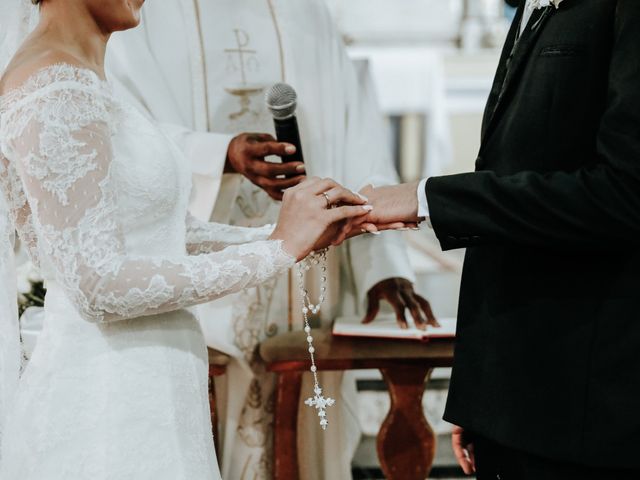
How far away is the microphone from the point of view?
215cm

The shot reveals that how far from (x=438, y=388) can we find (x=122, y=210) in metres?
3.08

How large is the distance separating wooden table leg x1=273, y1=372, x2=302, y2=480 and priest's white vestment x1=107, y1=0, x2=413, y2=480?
25 centimetres

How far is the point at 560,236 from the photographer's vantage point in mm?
1507

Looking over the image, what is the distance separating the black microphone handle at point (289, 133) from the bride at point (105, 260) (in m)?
0.45

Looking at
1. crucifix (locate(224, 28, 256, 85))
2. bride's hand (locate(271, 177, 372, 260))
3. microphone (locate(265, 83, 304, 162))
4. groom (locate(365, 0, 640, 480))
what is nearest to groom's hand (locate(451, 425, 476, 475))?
groom (locate(365, 0, 640, 480))

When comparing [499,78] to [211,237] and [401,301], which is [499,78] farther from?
[401,301]

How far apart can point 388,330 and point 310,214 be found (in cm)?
101

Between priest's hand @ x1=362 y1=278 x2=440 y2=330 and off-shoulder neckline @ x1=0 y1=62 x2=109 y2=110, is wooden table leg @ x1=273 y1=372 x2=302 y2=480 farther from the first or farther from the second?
off-shoulder neckline @ x1=0 y1=62 x2=109 y2=110

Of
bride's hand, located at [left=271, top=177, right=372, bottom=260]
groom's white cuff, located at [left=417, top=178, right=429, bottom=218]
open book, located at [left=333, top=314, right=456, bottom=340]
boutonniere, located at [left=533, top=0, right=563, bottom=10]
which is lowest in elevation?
open book, located at [left=333, top=314, right=456, bottom=340]

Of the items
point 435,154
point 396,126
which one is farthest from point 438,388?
point 396,126

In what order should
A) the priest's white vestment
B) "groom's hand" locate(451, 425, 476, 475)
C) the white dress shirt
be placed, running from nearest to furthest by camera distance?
the white dress shirt → "groom's hand" locate(451, 425, 476, 475) → the priest's white vestment

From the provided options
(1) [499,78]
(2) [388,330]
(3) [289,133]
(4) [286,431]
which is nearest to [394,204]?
(1) [499,78]

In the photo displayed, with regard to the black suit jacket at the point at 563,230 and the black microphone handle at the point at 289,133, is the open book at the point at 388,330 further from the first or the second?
the black suit jacket at the point at 563,230

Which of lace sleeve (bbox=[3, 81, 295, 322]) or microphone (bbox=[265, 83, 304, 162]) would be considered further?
microphone (bbox=[265, 83, 304, 162])
